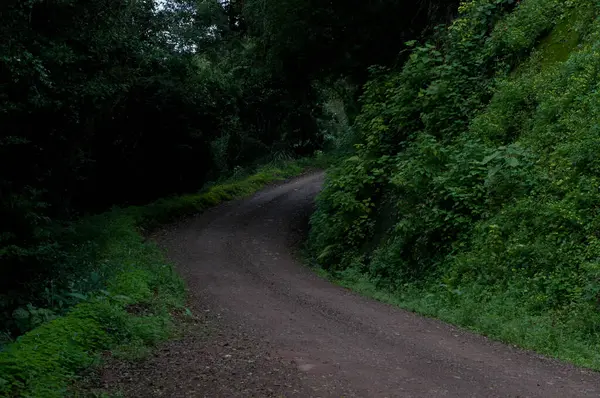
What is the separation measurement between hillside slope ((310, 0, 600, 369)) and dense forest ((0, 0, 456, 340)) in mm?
3357

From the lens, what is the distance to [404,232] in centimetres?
1373

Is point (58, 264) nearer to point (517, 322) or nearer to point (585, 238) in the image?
point (517, 322)

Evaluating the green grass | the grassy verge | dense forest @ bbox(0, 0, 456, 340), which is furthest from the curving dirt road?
dense forest @ bbox(0, 0, 456, 340)

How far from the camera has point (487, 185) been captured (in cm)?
1228

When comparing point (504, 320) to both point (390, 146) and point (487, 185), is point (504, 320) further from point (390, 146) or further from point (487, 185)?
point (390, 146)

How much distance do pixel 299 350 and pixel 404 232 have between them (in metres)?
5.94

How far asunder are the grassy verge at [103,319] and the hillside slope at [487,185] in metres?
4.44

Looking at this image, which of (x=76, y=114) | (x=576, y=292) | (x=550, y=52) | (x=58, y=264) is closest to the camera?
(x=576, y=292)

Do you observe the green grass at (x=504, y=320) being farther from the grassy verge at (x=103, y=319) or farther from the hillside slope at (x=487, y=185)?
the grassy verge at (x=103, y=319)

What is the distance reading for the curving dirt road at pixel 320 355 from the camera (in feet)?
22.4

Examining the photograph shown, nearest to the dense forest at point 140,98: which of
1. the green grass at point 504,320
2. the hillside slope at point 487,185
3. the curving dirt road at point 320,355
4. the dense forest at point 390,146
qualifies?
the dense forest at point 390,146

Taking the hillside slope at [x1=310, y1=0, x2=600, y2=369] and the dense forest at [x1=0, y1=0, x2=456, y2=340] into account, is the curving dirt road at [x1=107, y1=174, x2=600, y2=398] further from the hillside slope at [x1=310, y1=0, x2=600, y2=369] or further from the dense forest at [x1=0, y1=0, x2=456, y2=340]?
the dense forest at [x1=0, y1=0, x2=456, y2=340]

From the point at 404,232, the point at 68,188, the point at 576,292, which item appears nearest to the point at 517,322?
the point at 576,292

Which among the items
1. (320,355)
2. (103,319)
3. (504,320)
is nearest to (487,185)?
(504,320)
